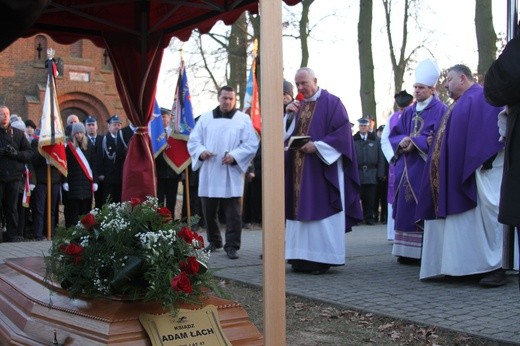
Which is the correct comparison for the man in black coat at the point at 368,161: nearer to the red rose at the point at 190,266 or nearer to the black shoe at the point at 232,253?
the black shoe at the point at 232,253

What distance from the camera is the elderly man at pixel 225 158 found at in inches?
338

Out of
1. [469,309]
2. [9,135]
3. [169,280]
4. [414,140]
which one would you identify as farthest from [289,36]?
[169,280]

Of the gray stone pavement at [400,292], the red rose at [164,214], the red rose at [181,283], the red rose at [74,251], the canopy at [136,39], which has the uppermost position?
the canopy at [136,39]

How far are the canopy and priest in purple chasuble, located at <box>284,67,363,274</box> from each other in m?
1.44

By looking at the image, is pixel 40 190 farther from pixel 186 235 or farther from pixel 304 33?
pixel 304 33

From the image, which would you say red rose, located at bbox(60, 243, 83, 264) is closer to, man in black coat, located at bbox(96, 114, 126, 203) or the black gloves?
the black gloves

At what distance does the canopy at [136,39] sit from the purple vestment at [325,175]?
1.51 meters

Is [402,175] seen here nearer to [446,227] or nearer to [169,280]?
[446,227]

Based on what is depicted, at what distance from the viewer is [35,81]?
26719mm

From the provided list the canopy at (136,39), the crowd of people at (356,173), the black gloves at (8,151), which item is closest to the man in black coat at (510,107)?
the crowd of people at (356,173)

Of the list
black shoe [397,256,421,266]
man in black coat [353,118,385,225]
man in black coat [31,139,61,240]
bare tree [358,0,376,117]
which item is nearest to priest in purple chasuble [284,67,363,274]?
black shoe [397,256,421,266]

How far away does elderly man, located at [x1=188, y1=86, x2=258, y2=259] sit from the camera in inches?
338

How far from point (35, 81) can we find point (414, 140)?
2204cm

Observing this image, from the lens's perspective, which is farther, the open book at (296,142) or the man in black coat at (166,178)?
the man in black coat at (166,178)
